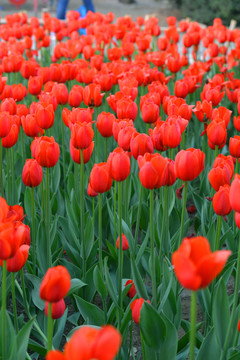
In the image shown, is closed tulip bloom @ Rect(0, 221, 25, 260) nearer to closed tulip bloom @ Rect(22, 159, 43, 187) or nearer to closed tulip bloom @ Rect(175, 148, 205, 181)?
closed tulip bloom @ Rect(175, 148, 205, 181)

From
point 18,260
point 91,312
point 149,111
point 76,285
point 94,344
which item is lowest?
point 91,312

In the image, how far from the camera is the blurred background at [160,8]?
14940 mm

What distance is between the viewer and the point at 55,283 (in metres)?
1.04

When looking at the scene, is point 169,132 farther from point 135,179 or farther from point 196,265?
point 196,265

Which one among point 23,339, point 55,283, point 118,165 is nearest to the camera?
point 55,283

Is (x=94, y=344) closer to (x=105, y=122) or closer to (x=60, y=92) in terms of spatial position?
(x=105, y=122)

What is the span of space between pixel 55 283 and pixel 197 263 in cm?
30

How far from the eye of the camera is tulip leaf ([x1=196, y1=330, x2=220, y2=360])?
153 centimetres

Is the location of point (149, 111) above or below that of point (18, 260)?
above

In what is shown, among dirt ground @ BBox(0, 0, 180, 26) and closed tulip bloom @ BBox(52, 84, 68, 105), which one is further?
dirt ground @ BBox(0, 0, 180, 26)

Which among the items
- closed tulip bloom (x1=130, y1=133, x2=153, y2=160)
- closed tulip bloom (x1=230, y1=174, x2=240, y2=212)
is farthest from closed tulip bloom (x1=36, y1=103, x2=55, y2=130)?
closed tulip bloom (x1=230, y1=174, x2=240, y2=212)

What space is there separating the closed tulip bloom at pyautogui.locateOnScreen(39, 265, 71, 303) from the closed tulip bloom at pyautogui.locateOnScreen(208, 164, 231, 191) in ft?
2.49

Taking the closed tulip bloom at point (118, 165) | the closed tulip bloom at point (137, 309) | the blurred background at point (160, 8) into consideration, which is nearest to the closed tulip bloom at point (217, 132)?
the closed tulip bloom at point (118, 165)

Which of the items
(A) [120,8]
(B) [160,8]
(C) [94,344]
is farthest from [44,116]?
(A) [120,8]
